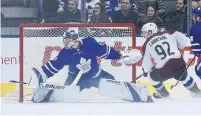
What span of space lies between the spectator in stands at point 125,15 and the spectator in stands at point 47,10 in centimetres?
56

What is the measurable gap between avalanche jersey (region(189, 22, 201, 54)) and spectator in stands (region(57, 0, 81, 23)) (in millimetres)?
1029

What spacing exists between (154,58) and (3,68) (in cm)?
140

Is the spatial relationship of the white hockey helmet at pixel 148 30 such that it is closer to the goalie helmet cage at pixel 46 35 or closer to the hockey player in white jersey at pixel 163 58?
the hockey player in white jersey at pixel 163 58

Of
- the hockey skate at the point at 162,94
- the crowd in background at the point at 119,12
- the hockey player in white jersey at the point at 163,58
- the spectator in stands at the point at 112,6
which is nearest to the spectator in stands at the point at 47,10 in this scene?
the crowd in background at the point at 119,12

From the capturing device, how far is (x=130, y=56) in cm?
500

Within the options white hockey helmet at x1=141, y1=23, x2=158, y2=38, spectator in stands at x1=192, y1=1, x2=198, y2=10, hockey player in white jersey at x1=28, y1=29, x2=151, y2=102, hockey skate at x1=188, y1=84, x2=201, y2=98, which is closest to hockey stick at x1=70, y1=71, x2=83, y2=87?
hockey player in white jersey at x1=28, y1=29, x2=151, y2=102

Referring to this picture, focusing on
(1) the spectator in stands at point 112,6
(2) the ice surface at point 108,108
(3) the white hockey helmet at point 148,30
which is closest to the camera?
(2) the ice surface at point 108,108

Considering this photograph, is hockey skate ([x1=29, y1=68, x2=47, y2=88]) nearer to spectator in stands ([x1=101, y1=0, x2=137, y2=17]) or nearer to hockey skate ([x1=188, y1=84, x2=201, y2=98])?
spectator in stands ([x1=101, y1=0, x2=137, y2=17])

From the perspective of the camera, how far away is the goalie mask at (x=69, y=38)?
4930 millimetres

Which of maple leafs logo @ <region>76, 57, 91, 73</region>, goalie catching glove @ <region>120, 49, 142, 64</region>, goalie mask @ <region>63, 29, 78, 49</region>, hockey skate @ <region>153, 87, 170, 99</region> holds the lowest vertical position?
hockey skate @ <region>153, 87, 170, 99</region>

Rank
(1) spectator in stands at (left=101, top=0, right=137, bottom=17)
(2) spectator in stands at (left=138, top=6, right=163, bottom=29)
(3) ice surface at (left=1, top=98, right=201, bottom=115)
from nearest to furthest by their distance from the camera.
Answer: (3) ice surface at (left=1, top=98, right=201, bottom=115)
(2) spectator in stands at (left=138, top=6, right=163, bottom=29)
(1) spectator in stands at (left=101, top=0, right=137, bottom=17)

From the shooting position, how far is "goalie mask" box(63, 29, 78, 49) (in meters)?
4.93

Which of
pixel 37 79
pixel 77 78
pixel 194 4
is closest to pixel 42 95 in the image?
pixel 37 79

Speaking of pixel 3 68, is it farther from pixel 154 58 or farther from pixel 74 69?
pixel 154 58
